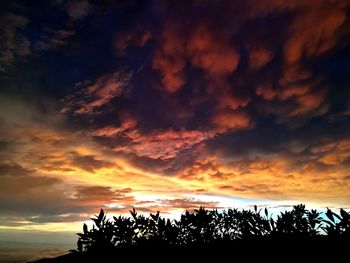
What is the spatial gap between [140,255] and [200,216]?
10.5 ft

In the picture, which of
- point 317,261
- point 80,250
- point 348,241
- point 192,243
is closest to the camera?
point 348,241

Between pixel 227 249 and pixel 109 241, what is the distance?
4.84 m

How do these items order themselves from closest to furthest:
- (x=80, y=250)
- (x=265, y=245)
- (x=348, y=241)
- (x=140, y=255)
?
1. (x=348, y=241)
2. (x=265, y=245)
3. (x=80, y=250)
4. (x=140, y=255)

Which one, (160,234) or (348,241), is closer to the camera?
(348,241)

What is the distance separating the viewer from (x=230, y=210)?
15719 mm

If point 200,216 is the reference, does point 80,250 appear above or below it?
below

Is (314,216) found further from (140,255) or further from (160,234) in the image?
(140,255)

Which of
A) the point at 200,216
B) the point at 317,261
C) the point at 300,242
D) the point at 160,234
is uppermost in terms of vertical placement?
the point at 200,216

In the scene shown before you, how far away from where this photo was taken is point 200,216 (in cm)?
1401

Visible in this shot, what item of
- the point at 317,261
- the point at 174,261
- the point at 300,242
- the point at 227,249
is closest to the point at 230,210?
the point at 227,249

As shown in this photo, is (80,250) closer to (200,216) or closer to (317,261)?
(200,216)

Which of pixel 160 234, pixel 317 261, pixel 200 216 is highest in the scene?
pixel 200 216

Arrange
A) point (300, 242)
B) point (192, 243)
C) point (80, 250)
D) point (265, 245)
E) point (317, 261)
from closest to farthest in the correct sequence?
point (317, 261) < point (300, 242) < point (265, 245) < point (80, 250) < point (192, 243)

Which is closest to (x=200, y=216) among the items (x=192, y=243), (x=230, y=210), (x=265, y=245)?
(x=192, y=243)
